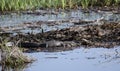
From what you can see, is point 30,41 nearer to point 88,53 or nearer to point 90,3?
point 88,53

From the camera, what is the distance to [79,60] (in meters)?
8.62

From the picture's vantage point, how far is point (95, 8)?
632 inches

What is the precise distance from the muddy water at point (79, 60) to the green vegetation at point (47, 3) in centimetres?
601

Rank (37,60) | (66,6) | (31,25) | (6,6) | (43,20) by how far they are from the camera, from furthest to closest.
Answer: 1. (66,6)
2. (6,6)
3. (43,20)
4. (31,25)
5. (37,60)

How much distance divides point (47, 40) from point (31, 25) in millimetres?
2580

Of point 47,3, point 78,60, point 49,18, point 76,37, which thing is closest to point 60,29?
point 76,37

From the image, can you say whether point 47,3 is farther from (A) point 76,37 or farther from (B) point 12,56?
(B) point 12,56

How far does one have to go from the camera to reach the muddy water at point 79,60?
318 inches

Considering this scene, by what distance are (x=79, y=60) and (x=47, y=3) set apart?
7.91 metres

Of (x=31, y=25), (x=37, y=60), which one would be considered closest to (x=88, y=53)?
(x=37, y=60)

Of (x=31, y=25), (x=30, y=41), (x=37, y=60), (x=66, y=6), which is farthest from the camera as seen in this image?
(x=66, y=6)

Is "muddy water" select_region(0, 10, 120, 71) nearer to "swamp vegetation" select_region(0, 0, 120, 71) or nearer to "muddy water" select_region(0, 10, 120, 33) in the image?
"swamp vegetation" select_region(0, 0, 120, 71)

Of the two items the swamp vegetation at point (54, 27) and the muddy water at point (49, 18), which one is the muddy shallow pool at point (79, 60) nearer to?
the swamp vegetation at point (54, 27)

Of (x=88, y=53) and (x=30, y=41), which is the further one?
(x=30, y=41)
